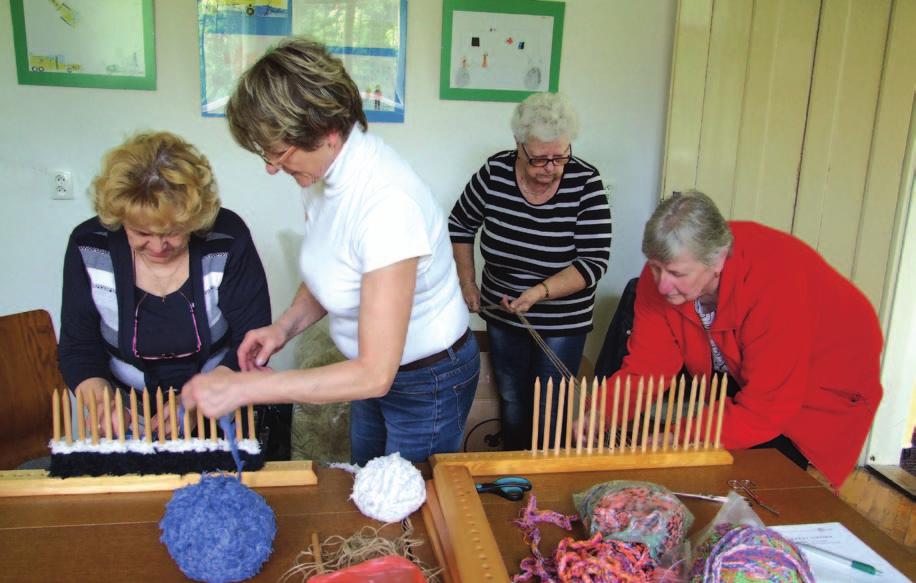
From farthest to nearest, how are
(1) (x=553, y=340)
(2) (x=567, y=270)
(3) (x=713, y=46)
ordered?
(3) (x=713, y=46) < (1) (x=553, y=340) < (2) (x=567, y=270)

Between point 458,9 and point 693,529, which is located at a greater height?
point 458,9

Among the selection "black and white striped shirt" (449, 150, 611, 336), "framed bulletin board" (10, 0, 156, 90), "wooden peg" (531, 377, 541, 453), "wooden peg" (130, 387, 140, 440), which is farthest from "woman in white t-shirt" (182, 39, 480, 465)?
"framed bulletin board" (10, 0, 156, 90)

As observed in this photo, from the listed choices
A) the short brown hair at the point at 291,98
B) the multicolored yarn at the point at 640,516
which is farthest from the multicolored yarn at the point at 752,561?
the short brown hair at the point at 291,98

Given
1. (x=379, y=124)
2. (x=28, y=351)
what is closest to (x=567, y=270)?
(x=379, y=124)

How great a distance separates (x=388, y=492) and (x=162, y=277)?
0.75m

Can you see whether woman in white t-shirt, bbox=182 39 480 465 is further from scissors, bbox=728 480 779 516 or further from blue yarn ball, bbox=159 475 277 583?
scissors, bbox=728 480 779 516

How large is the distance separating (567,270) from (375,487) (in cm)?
115

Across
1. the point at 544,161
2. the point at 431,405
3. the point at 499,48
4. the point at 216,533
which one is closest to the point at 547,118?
the point at 544,161

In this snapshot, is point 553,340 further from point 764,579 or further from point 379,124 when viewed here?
point 764,579

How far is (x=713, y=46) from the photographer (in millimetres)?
2672

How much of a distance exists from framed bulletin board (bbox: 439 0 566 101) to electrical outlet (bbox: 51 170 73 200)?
1.42 m

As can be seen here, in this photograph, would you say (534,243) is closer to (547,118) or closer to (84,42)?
(547,118)

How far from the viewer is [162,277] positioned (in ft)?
5.07

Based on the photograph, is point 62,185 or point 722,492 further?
point 62,185
